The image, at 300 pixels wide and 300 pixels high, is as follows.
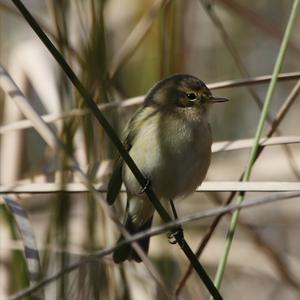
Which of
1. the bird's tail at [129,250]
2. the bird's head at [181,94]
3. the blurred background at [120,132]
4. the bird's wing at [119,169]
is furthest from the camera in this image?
the bird's head at [181,94]

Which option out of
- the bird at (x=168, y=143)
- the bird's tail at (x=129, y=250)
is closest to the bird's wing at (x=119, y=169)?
the bird at (x=168, y=143)

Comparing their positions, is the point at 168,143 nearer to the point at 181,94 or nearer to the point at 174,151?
the point at 174,151

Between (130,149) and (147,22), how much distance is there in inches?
19.8

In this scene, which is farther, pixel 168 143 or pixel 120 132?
pixel 168 143

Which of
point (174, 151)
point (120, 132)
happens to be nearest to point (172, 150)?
point (174, 151)

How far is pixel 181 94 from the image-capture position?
240 centimetres

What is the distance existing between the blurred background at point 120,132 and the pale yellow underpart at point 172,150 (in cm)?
10

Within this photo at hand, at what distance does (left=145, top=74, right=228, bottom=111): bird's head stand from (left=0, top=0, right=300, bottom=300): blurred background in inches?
2.3

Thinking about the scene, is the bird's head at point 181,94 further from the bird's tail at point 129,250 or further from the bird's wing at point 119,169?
the bird's tail at point 129,250

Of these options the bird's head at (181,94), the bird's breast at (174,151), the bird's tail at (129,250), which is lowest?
the bird's tail at (129,250)

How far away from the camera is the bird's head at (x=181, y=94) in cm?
238

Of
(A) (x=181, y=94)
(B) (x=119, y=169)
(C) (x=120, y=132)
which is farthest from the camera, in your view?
(A) (x=181, y=94)

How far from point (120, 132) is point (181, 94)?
72cm

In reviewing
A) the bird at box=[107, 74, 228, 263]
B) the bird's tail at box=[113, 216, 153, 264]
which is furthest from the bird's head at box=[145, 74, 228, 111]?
the bird's tail at box=[113, 216, 153, 264]
